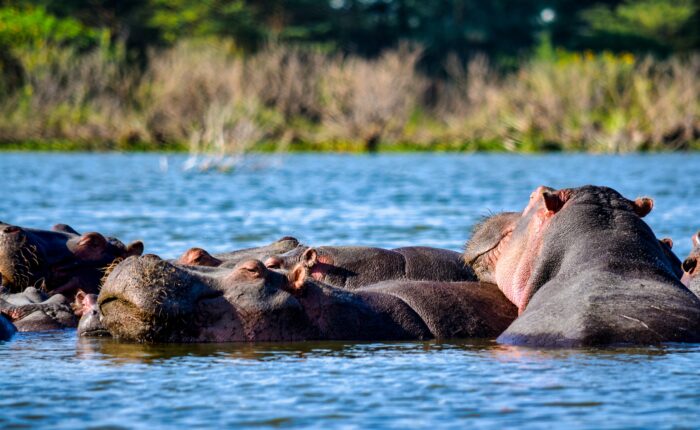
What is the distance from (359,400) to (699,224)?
11997mm

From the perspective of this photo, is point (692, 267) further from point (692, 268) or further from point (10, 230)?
point (10, 230)

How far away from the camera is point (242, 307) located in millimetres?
6793

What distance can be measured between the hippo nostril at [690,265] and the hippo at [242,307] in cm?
175

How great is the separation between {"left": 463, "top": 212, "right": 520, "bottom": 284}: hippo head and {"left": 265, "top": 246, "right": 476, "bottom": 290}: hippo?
0.18m

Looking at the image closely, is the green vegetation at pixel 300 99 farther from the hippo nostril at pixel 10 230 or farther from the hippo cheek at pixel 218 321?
the hippo cheek at pixel 218 321

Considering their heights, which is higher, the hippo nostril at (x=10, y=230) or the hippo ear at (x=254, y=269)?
the hippo nostril at (x=10, y=230)

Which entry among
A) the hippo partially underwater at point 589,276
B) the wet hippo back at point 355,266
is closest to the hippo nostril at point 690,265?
the hippo partially underwater at point 589,276

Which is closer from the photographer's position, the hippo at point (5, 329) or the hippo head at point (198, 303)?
the hippo head at point (198, 303)

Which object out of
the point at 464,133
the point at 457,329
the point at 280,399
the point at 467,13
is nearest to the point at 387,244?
the point at 457,329

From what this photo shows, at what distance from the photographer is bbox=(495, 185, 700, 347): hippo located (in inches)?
266

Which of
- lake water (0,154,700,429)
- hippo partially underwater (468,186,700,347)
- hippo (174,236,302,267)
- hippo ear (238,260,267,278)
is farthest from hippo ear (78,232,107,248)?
hippo partially underwater (468,186,700,347)

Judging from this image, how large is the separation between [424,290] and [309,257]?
2.07 ft

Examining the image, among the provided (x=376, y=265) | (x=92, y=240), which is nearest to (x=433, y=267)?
(x=376, y=265)

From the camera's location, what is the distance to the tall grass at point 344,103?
42094 mm
